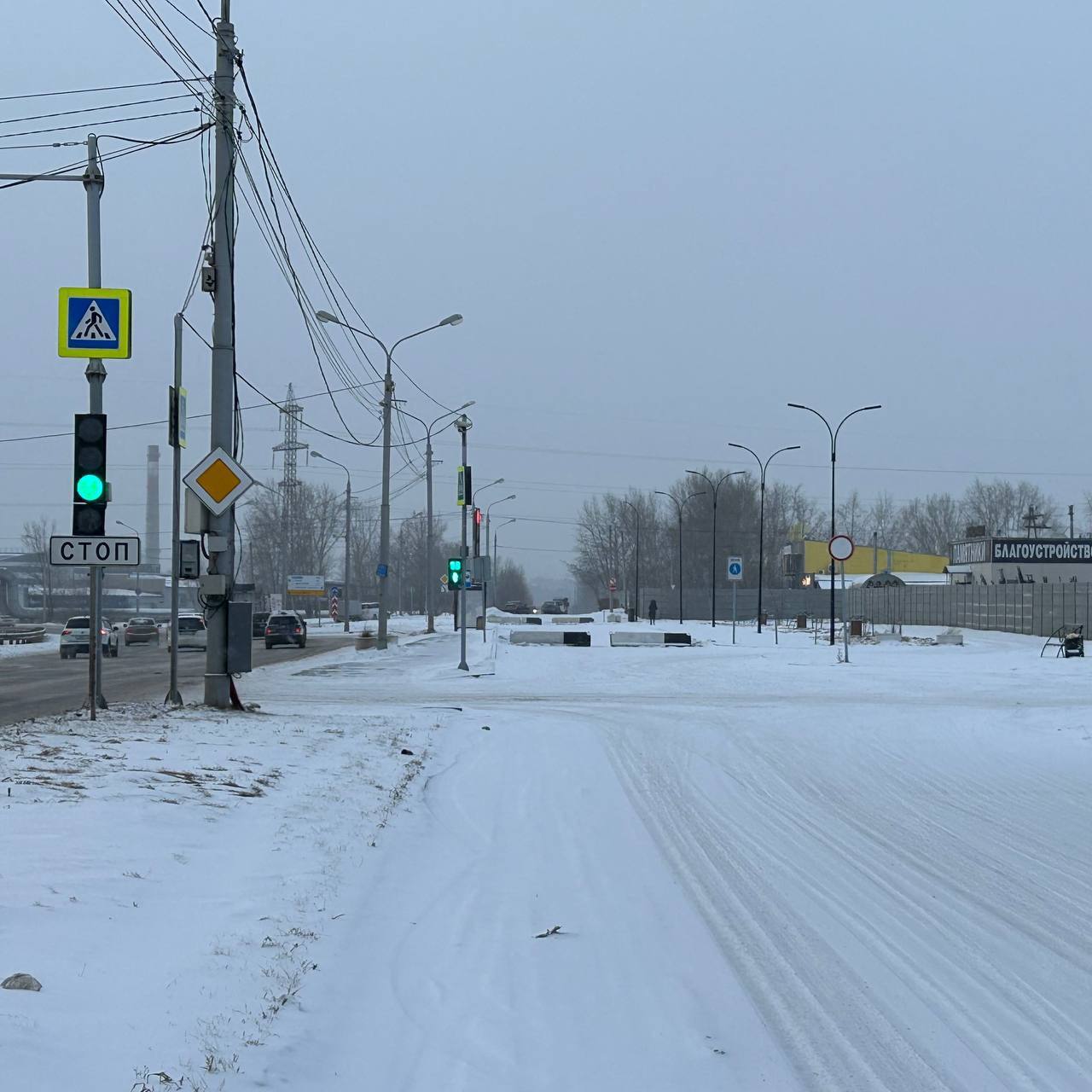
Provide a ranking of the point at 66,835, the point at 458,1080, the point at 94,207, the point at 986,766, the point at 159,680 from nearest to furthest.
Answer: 1. the point at 458,1080
2. the point at 66,835
3. the point at 986,766
4. the point at 94,207
5. the point at 159,680

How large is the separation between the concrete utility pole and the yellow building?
101 metres

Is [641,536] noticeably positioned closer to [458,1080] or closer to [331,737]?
[331,737]

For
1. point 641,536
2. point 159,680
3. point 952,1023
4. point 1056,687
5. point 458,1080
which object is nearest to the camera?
point 458,1080

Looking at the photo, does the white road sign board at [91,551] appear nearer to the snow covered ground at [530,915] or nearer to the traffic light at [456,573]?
the snow covered ground at [530,915]

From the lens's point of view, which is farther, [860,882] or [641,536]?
[641,536]

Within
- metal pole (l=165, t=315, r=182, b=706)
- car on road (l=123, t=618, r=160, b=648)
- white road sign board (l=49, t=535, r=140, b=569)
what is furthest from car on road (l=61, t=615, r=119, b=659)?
white road sign board (l=49, t=535, r=140, b=569)

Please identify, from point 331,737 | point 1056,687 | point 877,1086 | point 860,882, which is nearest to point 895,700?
point 1056,687

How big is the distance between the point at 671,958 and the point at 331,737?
8590mm

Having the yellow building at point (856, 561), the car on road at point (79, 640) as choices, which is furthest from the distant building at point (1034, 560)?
the car on road at point (79, 640)

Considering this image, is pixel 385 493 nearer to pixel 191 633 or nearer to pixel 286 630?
pixel 286 630

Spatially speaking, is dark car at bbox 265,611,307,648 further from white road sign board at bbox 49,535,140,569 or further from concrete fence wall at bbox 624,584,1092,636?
white road sign board at bbox 49,535,140,569

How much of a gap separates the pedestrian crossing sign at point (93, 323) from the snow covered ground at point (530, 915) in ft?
16.0

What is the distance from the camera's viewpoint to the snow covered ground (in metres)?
4.60

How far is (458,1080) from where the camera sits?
4.40m
